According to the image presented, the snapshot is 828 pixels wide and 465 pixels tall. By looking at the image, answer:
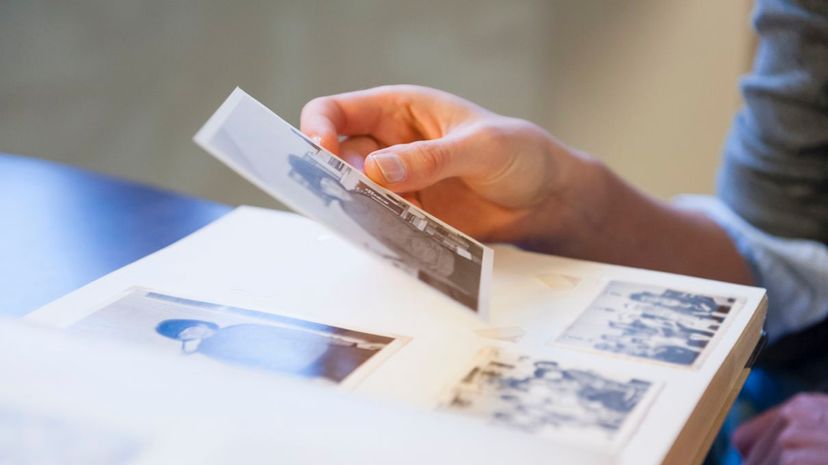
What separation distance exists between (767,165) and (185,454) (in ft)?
2.42

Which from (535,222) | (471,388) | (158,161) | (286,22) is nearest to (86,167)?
(158,161)

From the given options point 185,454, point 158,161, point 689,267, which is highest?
point 185,454

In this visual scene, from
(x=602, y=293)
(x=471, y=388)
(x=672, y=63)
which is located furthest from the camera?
(x=672, y=63)

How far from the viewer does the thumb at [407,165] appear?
55 cm

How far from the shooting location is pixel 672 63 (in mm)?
1734

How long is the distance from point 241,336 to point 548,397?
0.15 m

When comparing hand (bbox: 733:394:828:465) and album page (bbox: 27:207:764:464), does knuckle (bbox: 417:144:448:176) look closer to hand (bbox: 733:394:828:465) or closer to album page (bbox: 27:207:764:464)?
album page (bbox: 27:207:764:464)

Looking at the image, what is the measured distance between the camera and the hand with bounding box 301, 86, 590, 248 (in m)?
0.63

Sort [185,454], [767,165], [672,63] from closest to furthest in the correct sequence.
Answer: [185,454], [767,165], [672,63]

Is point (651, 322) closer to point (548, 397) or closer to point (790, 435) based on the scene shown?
point (548, 397)

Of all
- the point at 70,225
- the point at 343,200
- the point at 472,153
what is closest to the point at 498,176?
the point at 472,153

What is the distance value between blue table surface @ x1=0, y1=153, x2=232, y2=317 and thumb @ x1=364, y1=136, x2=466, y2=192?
0.16 metres

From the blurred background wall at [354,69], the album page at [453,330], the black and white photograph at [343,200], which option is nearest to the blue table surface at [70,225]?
the album page at [453,330]

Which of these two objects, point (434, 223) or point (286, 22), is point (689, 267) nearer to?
point (434, 223)
